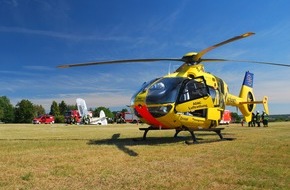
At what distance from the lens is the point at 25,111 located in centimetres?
12012

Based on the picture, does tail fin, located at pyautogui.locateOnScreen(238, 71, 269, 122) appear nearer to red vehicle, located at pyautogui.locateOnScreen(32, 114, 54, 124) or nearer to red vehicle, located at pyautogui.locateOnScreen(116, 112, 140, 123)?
red vehicle, located at pyautogui.locateOnScreen(116, 112, 140, 123)

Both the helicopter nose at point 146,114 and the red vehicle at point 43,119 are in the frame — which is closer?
the helicopter nose at point 146,114

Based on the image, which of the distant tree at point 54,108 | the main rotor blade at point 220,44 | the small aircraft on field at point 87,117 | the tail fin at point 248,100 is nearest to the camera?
the main rotor blade at point 220,44

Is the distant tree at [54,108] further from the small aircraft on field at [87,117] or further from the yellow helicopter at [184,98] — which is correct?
the yellow helicopter at [184,98]

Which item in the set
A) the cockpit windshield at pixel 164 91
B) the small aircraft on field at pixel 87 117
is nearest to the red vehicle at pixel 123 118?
the small aircraft on field at pixel 87 117

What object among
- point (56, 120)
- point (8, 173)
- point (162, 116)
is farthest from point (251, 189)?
point (56, 120)

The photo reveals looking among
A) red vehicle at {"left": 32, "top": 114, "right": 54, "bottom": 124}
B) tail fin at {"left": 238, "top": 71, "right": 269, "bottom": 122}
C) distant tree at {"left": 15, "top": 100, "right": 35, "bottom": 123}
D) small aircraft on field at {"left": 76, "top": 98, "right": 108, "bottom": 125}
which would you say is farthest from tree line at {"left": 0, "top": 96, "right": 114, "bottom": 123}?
tail fin at {"left": 238, "top": 71, "right": 269, "bottom": 122}

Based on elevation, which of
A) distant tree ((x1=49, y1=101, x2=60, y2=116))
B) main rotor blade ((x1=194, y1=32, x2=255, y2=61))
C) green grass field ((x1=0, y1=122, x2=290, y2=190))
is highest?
distant tree ((x1=49, y1=101, x2=60, y2=116))

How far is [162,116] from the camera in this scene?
14.9m

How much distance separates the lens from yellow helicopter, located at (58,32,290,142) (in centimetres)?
1477

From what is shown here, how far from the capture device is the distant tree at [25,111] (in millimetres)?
120225

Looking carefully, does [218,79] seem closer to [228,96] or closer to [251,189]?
[228,96]

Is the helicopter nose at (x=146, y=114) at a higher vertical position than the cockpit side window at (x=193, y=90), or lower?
lower

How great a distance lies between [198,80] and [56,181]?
34.7 ft
